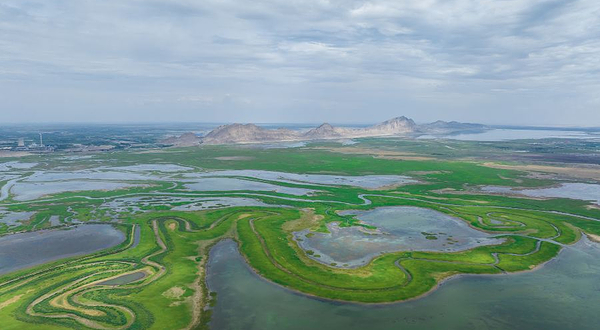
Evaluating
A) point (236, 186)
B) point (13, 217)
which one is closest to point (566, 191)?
point (236, 186)

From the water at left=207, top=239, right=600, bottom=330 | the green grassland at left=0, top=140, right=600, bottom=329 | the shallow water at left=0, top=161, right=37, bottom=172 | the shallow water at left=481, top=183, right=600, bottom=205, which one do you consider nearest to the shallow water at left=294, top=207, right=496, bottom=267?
the green grassland at left=0, top=140, right=600, bottom=329

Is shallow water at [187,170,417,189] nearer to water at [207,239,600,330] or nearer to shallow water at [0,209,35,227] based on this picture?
shallow water at [0,209,35,227]

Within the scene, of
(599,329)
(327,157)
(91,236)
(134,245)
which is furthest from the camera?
(327,157)

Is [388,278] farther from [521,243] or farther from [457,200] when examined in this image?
[457,200]

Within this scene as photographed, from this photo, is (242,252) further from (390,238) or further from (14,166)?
(14,166)

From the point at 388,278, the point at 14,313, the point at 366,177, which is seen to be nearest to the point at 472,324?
the point at 388,278

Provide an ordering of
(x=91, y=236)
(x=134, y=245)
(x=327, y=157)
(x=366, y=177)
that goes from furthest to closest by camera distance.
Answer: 1. (x=327, y=157)
2. (x=366, y=177)
3. (x=91, y=236)
4. (x=134, y=245)

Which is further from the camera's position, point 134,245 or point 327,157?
point 327,157
